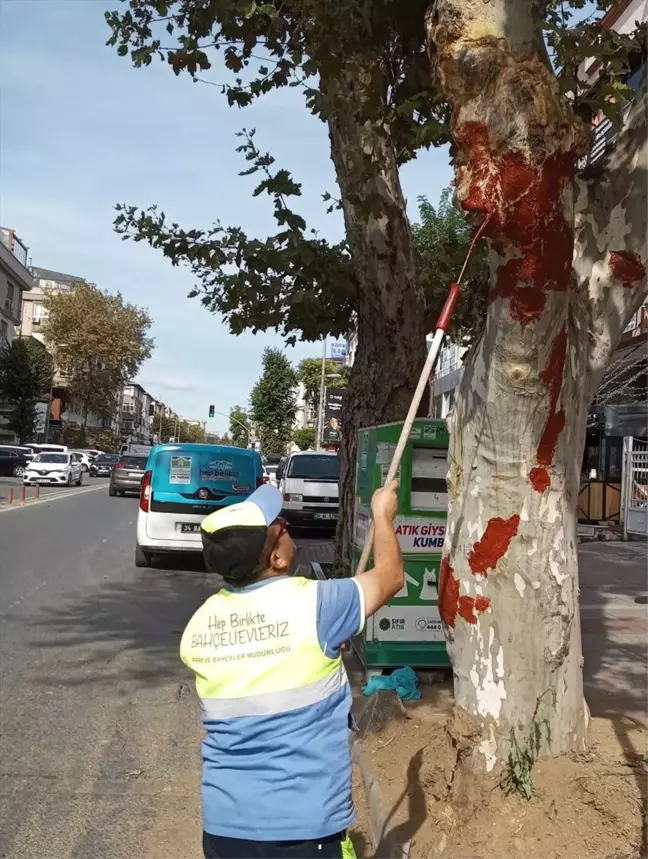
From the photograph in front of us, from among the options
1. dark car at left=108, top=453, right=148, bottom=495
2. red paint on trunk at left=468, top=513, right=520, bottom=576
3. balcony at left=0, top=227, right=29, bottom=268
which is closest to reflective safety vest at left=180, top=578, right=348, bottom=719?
red paint on trunk at left=468, top=513, right=520, bottom=576

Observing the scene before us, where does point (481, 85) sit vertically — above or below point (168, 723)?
above

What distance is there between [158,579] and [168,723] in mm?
6597

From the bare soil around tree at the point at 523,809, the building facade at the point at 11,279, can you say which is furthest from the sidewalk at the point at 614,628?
the building facade at the point at 11,279

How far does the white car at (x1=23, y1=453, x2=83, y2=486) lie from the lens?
38.9 meters

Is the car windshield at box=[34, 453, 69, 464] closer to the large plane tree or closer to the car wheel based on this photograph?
the car wheel

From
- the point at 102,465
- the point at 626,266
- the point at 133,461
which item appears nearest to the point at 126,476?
the point at 133,461

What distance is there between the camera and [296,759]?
7.70ft

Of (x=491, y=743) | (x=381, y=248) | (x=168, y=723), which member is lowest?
(x=168, y=723)

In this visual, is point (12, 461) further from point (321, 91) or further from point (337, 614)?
point (337, 614)

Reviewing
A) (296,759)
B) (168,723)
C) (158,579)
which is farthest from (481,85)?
(158,579)

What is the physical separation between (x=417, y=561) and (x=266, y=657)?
14.8 feet

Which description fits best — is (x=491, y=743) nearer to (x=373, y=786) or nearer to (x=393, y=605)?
(x=373, y=786)

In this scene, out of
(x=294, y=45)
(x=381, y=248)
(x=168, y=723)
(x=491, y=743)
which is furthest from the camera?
(x=381, y=248)

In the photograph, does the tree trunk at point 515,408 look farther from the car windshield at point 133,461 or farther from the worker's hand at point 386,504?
the car windshield at point 133,461
